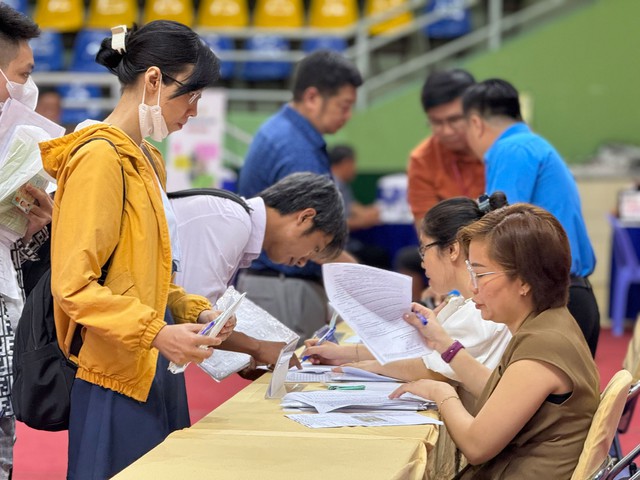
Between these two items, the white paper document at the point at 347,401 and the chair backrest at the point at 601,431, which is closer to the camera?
the chair backrest at the point at 601,431

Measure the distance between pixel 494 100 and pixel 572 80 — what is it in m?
6.02

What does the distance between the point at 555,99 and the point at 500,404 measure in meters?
7.70

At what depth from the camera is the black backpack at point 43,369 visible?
88.9 inches

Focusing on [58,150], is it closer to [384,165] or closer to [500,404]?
[500,404]

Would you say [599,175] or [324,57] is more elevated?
[324,57]

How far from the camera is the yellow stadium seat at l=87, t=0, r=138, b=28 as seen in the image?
10047 millimetres

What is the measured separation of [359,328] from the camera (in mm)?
2430

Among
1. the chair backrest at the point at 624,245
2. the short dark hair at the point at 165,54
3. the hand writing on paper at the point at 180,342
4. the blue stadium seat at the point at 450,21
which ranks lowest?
the chair backrest at the point at 624,245

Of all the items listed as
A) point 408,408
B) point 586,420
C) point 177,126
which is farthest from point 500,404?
point 177,126

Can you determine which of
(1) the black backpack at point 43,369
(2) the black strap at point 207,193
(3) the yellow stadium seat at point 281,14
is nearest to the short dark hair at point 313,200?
(2) the black strap at point 207,193

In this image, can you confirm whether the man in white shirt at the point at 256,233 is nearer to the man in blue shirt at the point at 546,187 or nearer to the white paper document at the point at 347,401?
the white paper document at the point at 347,401

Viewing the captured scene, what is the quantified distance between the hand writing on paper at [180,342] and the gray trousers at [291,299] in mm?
1710

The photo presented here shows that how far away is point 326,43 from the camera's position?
32.2 feet

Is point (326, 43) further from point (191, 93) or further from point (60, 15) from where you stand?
point (191, 93)
